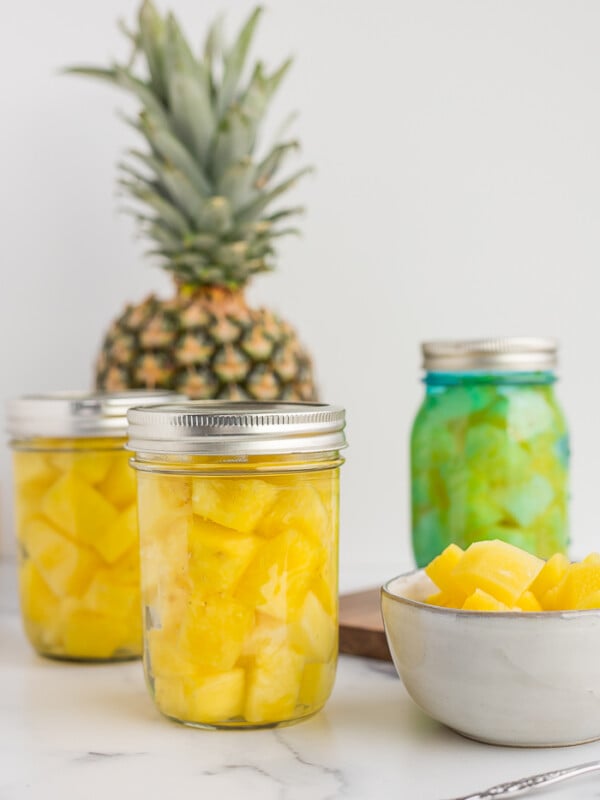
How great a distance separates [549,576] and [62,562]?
0.45m

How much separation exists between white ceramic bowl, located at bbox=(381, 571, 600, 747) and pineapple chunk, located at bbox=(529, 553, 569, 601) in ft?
0.21

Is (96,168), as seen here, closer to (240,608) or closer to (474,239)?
(474,239)

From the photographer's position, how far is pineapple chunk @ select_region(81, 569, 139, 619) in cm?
96

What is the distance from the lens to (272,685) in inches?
30.0

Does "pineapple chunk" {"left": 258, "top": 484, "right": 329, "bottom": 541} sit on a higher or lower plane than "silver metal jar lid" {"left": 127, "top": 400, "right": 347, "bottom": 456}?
A: lower

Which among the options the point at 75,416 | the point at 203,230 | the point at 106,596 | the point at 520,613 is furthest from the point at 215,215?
the point at 520,613

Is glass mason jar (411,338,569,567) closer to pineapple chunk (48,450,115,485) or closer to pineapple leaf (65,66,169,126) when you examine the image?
pineapple chunk (48,450,115,485)

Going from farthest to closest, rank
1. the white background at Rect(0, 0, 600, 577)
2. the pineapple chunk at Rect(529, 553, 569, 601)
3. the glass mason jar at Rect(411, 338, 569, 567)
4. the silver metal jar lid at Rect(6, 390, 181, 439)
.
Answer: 1. the white background at Rect(0, 0, 600, 577)
2. the glass mason jar at Rect(411, 338, 569, 567)
3. the silver metal jar lid at Rect(6, 390, 181, 439)
4. the pineapple chunk at Rect(529, 553, 569, 601)

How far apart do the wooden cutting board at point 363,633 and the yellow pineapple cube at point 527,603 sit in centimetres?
24

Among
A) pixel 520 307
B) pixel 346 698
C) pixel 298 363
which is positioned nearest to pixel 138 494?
pixel 346 698

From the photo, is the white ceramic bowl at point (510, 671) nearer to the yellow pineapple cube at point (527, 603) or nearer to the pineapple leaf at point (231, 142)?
the yellow pineapple cube at point (527, 603)

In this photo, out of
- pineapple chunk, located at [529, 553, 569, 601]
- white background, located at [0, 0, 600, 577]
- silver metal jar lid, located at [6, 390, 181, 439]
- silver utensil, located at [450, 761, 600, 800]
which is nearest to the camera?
silver utensil, located at [450, 761, 600, 800]

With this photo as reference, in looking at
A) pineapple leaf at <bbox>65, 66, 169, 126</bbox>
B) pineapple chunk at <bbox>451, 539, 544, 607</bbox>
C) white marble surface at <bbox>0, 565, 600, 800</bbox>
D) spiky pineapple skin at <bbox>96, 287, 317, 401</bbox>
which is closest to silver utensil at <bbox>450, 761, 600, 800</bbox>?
white marble surface at <bbox>0, 565, 600, 800</bbox>

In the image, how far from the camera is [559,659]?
681mm
